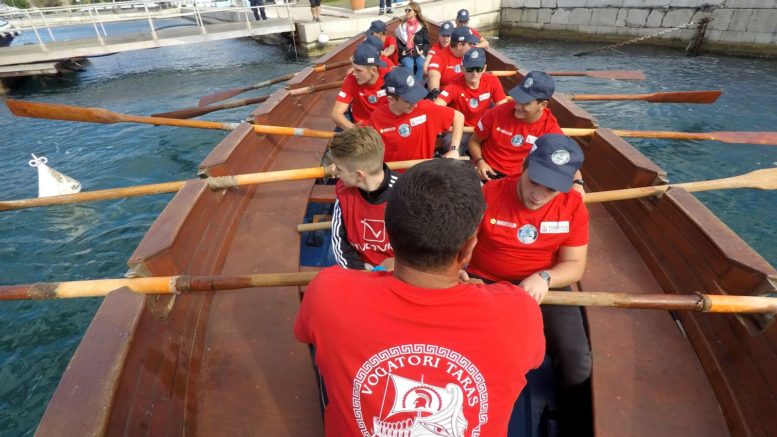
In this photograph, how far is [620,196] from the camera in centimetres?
324

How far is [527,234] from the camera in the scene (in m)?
2.71

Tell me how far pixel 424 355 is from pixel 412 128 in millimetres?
3488

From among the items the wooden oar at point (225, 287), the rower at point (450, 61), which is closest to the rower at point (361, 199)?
the wooden oar at point (225, 287)

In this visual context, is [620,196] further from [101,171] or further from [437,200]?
[101,171]

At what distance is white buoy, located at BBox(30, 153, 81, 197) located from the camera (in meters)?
6.14

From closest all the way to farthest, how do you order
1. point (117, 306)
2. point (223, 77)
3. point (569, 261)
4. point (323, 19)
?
point (117, 306) → point (569, 261) → point (223, 77) → point (323, 19)

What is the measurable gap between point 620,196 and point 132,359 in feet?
11.9

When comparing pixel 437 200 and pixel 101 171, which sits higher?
pixel 437 200

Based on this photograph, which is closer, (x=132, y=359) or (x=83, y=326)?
(x=132, y=359)

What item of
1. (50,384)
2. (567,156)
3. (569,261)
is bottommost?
(50,384)

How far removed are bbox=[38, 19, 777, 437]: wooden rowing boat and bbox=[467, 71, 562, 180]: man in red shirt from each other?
96 cm

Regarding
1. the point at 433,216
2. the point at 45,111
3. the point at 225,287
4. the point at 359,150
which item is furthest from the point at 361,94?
the point at 433,216

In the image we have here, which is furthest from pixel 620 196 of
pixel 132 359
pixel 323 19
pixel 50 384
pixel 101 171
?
pixel 323 19

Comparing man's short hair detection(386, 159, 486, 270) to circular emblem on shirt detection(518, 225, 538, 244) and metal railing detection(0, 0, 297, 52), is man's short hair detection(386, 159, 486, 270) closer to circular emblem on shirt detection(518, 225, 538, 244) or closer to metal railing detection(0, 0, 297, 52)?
circular emblem on shirt detection(518, 225, 538, 244)
